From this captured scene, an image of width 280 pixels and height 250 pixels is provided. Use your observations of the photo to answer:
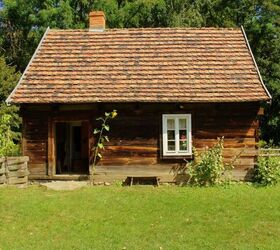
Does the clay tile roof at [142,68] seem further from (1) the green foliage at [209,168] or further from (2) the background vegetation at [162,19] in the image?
(2) the background vegetation at [162,19]

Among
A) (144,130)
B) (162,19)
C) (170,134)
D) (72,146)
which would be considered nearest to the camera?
(144,130)

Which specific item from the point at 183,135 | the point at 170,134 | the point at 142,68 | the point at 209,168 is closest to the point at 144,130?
the point at 170,134

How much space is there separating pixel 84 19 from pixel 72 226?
88.8ft

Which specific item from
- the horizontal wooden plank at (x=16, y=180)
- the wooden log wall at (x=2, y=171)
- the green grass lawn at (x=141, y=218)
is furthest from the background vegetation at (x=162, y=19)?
the green grass lawn at (x=141, y=218)

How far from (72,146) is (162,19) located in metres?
16.5

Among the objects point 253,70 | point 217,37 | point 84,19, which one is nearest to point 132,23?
point 84,19

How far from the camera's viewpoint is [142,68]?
18.7 metres

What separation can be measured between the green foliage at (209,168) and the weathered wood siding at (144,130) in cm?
77

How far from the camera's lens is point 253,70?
60.9 feet

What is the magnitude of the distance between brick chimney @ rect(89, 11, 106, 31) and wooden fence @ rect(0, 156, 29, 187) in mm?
6709

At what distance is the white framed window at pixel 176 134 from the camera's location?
17.5 meters

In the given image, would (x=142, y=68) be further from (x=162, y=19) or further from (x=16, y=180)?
(x=162, y=19)

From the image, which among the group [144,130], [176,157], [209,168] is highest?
[144,130]

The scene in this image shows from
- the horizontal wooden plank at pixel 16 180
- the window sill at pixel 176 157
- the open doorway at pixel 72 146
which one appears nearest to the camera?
the horizontal wooden plank at pixel 16 180
